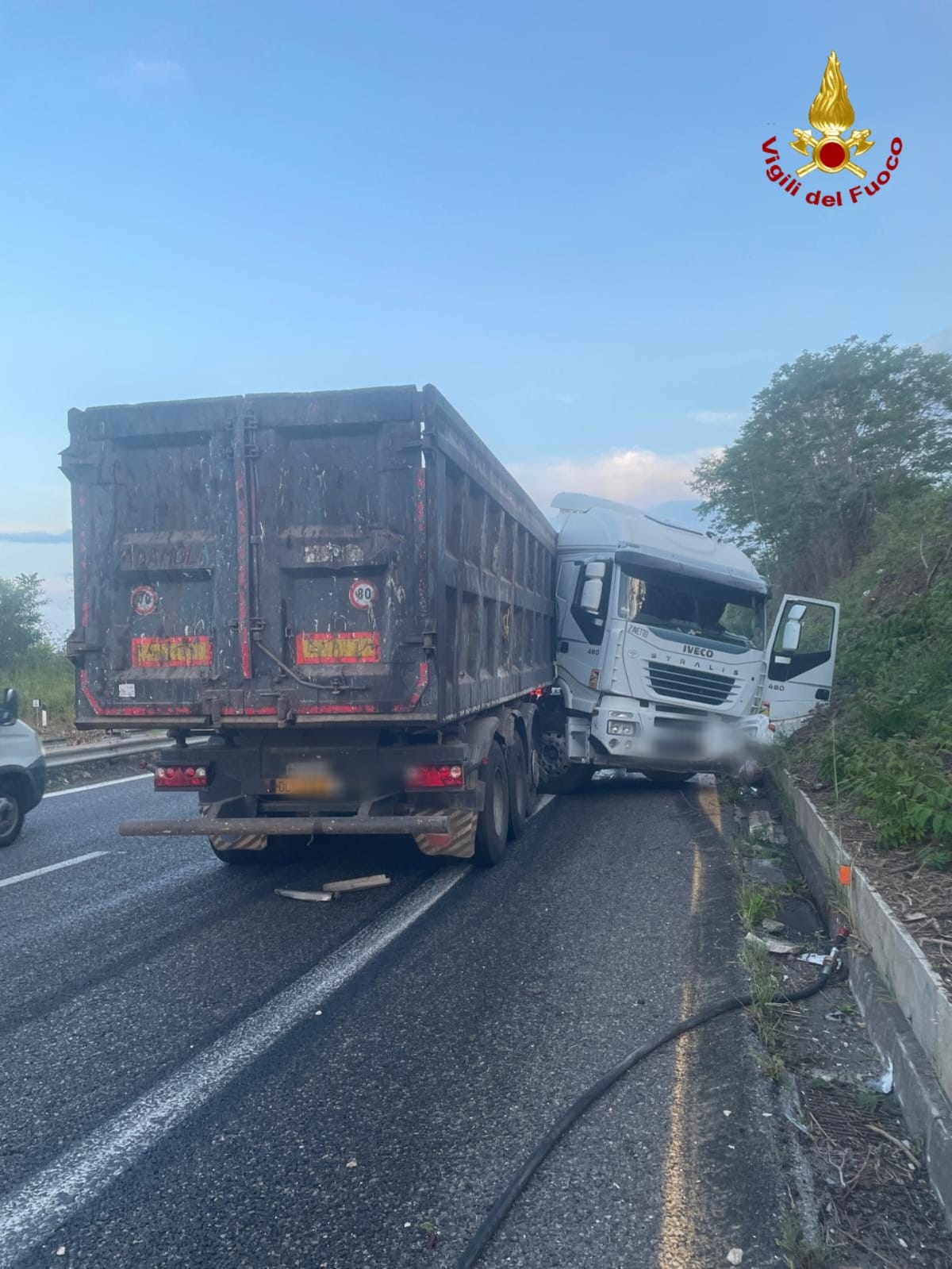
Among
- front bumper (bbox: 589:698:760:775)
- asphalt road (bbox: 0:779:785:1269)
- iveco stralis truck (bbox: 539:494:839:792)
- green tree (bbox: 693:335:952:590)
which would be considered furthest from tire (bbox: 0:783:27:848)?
green tree (bbox: 693:335:952:590)

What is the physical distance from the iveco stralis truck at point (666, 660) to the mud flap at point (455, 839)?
3910mm

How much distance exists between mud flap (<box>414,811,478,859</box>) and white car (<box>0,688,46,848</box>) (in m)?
4.00

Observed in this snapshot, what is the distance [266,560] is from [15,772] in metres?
4.11

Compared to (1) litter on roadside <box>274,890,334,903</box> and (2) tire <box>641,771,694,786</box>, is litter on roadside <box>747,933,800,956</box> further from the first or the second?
(2) tire <box>641,771,694,786</box>

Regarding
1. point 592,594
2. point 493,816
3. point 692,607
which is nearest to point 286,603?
point 493,816

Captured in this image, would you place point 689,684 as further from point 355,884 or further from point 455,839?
point 355,884

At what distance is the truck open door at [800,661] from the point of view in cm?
1089

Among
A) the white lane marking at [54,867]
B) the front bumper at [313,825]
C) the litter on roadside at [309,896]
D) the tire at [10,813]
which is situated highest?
the front bumper at [313,825]

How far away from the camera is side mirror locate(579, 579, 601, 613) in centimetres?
1055

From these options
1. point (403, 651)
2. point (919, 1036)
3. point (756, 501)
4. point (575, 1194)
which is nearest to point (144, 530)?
point (403, 651)

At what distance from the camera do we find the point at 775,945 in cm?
547

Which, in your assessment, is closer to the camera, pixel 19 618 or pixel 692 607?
pixel 692 607

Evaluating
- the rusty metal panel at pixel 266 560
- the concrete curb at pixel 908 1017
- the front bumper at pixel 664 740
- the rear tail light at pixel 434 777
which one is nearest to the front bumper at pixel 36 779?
the rusty metal panel at pixel 266 560

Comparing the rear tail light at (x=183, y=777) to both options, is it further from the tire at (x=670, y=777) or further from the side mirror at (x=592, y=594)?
the tire at (x=670, y=777)
